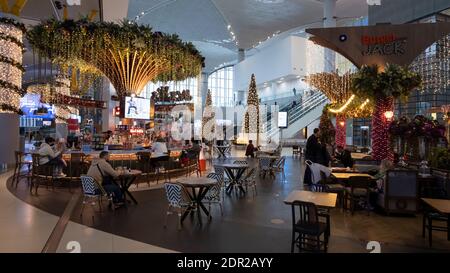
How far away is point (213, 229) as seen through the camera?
5.66 m

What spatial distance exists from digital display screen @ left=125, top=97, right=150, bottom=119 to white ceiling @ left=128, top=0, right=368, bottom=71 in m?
16.7

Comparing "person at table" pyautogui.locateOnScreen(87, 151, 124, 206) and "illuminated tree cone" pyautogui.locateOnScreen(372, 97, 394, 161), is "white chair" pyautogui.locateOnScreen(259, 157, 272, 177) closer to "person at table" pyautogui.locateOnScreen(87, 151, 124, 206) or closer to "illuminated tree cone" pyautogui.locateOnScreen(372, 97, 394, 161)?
"illuminated tree cone" pyautogui.locateOnScreen(372, 97, 394, 161)

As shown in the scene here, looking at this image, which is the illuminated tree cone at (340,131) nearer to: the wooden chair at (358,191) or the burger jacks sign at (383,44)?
the burger jacks sign at (383,44)

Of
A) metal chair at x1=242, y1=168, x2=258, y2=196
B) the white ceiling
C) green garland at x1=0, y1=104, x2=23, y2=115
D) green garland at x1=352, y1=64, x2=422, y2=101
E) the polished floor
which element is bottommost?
the polished floor

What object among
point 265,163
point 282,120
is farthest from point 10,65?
point 282,120

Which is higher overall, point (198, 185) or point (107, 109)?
point (107, 109)

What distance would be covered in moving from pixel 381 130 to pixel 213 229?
18.1ft

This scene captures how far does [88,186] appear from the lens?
21.4ft

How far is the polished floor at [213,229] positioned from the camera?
480cm

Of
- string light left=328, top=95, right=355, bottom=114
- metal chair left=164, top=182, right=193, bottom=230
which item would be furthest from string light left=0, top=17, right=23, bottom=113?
string light left=328, top=95, right=355, bottom=114

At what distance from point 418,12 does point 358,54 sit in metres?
12.6

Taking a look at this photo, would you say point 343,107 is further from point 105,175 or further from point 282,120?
point 105,175

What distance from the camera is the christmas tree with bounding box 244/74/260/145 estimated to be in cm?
2266

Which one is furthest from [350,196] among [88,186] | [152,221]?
[88,186]
